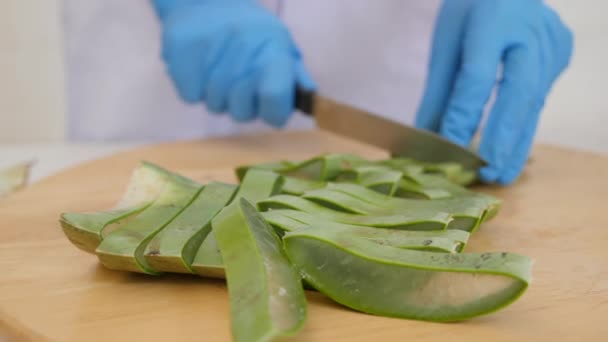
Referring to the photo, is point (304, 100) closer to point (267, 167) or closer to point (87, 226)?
point (267, 167)

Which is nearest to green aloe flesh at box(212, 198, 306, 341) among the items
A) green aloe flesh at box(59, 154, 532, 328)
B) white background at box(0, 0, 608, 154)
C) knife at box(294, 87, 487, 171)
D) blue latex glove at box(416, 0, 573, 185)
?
green aloe flesh at box(59, 154, 532, 328)


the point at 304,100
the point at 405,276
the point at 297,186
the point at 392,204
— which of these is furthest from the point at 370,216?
the point at 304,100

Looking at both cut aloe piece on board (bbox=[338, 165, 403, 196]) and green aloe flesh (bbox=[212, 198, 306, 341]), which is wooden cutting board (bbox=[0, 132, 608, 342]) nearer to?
green aloe flesh (bbox=[212, 198, 306, 341])

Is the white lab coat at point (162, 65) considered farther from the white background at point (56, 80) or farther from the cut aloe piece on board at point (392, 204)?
the cut aloe piece on board at point (392, 204)

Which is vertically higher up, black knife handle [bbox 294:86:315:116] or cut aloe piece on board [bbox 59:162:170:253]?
black knife handle [bbox 294:86:315:116]

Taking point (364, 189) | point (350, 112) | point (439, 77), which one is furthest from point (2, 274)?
point (439, 77)

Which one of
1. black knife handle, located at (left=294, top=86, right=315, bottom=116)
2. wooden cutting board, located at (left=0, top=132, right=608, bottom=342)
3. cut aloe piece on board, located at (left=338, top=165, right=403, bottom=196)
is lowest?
wooden cutting board, located at (left=0, top=132, right=608, bottom=342)

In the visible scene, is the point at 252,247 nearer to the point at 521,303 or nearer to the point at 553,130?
the point at 521,303
